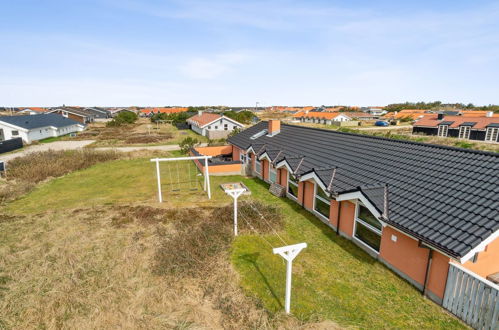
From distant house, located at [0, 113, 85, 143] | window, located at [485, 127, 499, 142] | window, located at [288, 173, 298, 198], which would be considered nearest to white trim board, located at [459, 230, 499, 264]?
window, located at [288, 173, 298, 198]

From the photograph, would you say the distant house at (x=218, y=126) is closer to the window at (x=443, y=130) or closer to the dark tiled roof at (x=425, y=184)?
the dark tiled roof at (x=425, y=184)

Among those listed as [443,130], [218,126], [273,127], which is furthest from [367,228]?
[443,130]

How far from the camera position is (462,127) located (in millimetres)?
50500

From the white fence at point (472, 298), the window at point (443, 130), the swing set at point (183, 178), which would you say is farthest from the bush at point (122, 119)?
the white fence at point (472, 298)

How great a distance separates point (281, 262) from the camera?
10883mm

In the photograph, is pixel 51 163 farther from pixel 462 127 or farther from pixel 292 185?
pixel 462 127

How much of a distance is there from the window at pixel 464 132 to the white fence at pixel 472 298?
5596 centimetres

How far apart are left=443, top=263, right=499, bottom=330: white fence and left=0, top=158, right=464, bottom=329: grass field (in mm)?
388

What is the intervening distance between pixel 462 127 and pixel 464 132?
1.04 m

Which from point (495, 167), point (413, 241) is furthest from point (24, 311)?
point (495, 167)

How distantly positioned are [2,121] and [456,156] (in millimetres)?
60133

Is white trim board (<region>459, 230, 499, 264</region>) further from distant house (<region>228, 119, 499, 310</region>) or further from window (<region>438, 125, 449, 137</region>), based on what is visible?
window (<region>438, 125, 449, 137</region>)

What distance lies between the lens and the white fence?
6.90 m

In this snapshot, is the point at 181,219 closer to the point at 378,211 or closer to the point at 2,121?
the point at 378,211
